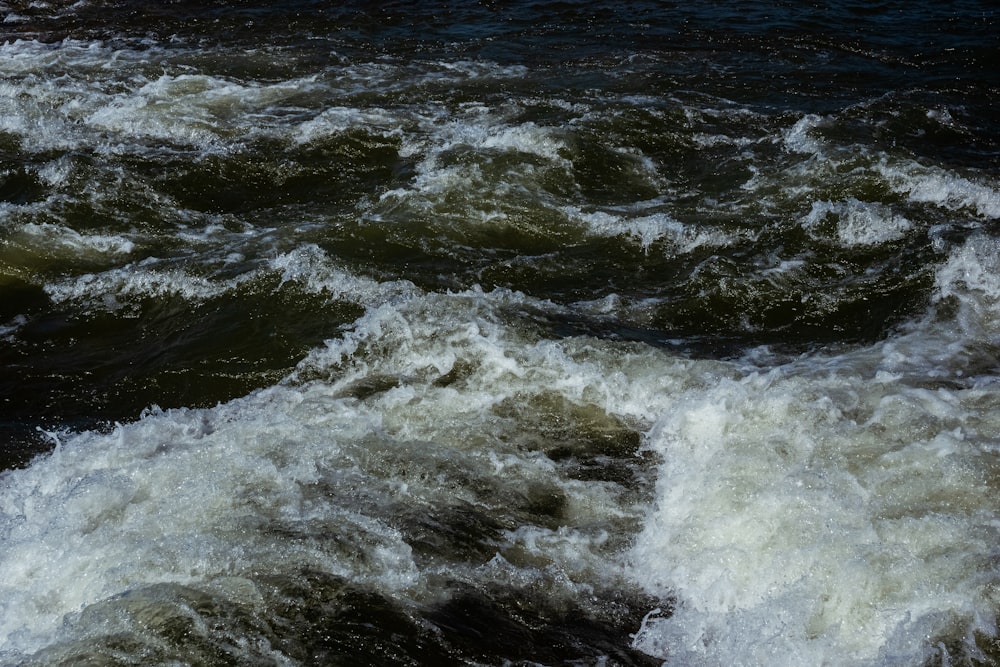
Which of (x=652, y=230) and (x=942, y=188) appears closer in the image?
(x=652, y=230)

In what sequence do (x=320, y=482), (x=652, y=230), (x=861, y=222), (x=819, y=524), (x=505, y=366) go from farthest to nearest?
(x=652, y=230)
(x=861, y=222)
(x=505, y=366)
(x=320, y=482)
(x=819, y=524)

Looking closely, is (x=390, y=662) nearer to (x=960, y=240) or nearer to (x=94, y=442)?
(x=94, y=442)

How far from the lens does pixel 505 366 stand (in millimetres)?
5516

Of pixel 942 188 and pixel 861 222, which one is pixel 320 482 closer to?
pixel 861 222

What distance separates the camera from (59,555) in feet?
13.4

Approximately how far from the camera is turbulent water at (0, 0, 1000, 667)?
152 inches

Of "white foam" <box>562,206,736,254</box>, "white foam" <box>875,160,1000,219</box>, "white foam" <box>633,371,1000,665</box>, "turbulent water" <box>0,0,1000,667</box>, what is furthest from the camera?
"white foam" <box>875,160,1000,219</box>

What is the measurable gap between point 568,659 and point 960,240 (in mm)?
4785

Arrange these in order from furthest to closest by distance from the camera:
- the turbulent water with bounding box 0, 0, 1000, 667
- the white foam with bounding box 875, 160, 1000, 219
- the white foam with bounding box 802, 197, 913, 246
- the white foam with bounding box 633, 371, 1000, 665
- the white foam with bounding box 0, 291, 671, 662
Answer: the white foam with bounding box 875, 160, 1000, 219, the white foam with bounding box 802, 197, 913, 246, the white foam with bounding box 0, 291, 671, 662, the turbulent water with bounding box 0, 0, 1000, 667, the white foam with bounding box 633, 371, 1000, 665

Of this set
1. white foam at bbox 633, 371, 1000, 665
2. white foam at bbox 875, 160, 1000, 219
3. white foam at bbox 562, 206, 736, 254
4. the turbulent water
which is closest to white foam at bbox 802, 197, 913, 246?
the turbulent water

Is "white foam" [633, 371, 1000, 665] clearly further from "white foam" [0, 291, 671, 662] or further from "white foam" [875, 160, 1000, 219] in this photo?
"white foam" [875, 160, 1000, 219]

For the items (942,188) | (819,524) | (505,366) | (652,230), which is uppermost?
(942,188)

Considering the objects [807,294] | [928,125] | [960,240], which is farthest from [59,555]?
[928,125]

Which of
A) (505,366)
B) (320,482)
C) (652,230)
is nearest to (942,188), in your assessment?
(652,230)
